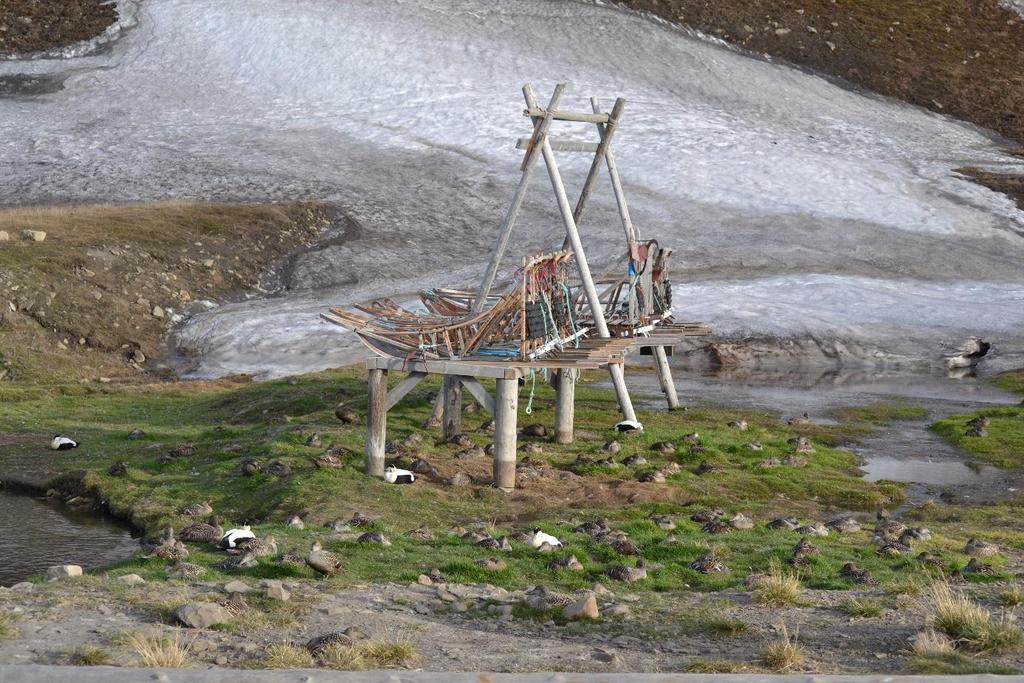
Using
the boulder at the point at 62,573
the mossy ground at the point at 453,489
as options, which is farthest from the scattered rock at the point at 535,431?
the boulder at the point at 62,573

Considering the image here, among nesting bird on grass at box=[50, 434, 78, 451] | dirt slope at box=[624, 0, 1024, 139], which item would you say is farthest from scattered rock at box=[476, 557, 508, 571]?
dirt slope at box=[624, 0, 1024, 139]

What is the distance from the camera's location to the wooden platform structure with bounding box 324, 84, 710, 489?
18.7 m

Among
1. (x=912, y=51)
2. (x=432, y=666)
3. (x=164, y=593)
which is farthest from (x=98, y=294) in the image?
(x=912, y=51)

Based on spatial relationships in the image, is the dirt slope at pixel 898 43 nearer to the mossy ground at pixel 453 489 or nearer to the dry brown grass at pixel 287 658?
the mossy ground at pixel 453 489

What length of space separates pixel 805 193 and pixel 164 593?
148 feet

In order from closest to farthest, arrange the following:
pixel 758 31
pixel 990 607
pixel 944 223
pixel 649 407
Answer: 1. pixel 990 607
2. pixel 649 407
3. pixel 944 223
4. pixel 758 31

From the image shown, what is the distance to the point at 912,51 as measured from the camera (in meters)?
68.2

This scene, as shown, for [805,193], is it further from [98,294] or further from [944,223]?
[98,294]

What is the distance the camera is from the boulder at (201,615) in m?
10.3

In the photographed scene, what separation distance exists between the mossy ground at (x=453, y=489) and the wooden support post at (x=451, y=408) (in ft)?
1.20

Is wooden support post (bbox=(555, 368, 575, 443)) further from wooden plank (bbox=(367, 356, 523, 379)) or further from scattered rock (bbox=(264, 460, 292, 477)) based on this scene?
scattered rock (bbox=(264, 460, 292, 477))

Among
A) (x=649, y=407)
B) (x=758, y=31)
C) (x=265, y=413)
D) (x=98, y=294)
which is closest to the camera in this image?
(x=265, y=413)

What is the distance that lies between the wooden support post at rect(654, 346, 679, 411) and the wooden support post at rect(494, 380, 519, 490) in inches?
322

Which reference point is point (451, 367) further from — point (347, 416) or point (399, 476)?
point (347, 416)
